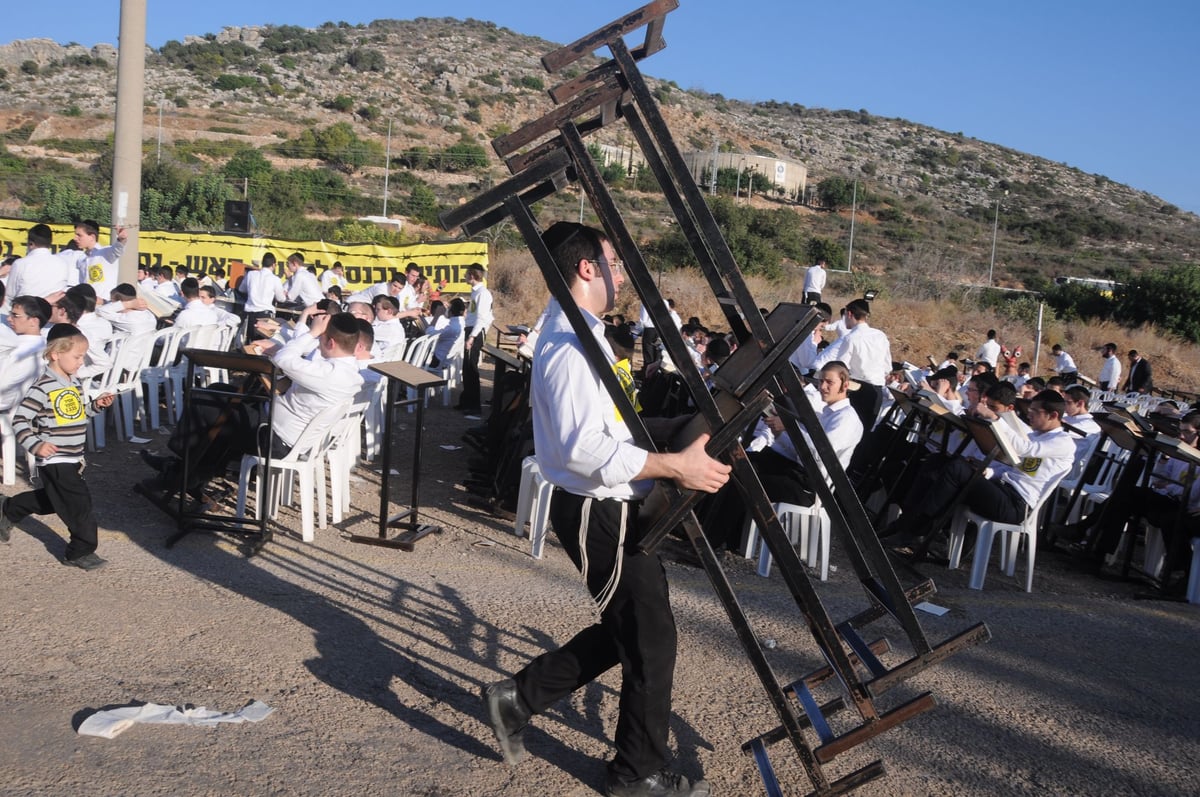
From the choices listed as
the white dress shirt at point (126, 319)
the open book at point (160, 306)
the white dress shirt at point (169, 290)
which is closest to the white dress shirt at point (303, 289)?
the white dress shirt at point (169, 290)

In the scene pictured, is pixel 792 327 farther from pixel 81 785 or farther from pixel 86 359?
pixel 86 359

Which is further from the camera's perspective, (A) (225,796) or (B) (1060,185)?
(B) (1060,185)

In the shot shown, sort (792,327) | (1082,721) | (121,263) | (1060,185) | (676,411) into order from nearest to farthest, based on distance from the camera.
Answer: (792,327) → (1082,721) → (676,411) → (121,263) → (1060,185)

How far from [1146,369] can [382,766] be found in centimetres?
2203

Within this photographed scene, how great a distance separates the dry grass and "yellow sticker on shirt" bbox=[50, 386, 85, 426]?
1924 centimetres

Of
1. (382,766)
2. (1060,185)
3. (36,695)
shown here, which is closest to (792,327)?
(382,766)

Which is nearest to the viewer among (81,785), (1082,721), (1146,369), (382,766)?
(81,785)

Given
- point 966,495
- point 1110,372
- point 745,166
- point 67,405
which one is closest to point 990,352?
point 1110,372

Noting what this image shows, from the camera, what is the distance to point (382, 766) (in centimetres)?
357

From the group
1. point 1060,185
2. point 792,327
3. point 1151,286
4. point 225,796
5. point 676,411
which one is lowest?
point 225,796

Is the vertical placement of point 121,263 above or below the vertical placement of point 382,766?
above

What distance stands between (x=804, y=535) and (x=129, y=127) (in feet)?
29.6

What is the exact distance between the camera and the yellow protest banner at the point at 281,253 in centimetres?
1953

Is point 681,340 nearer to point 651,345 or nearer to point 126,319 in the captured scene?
point 126,319
